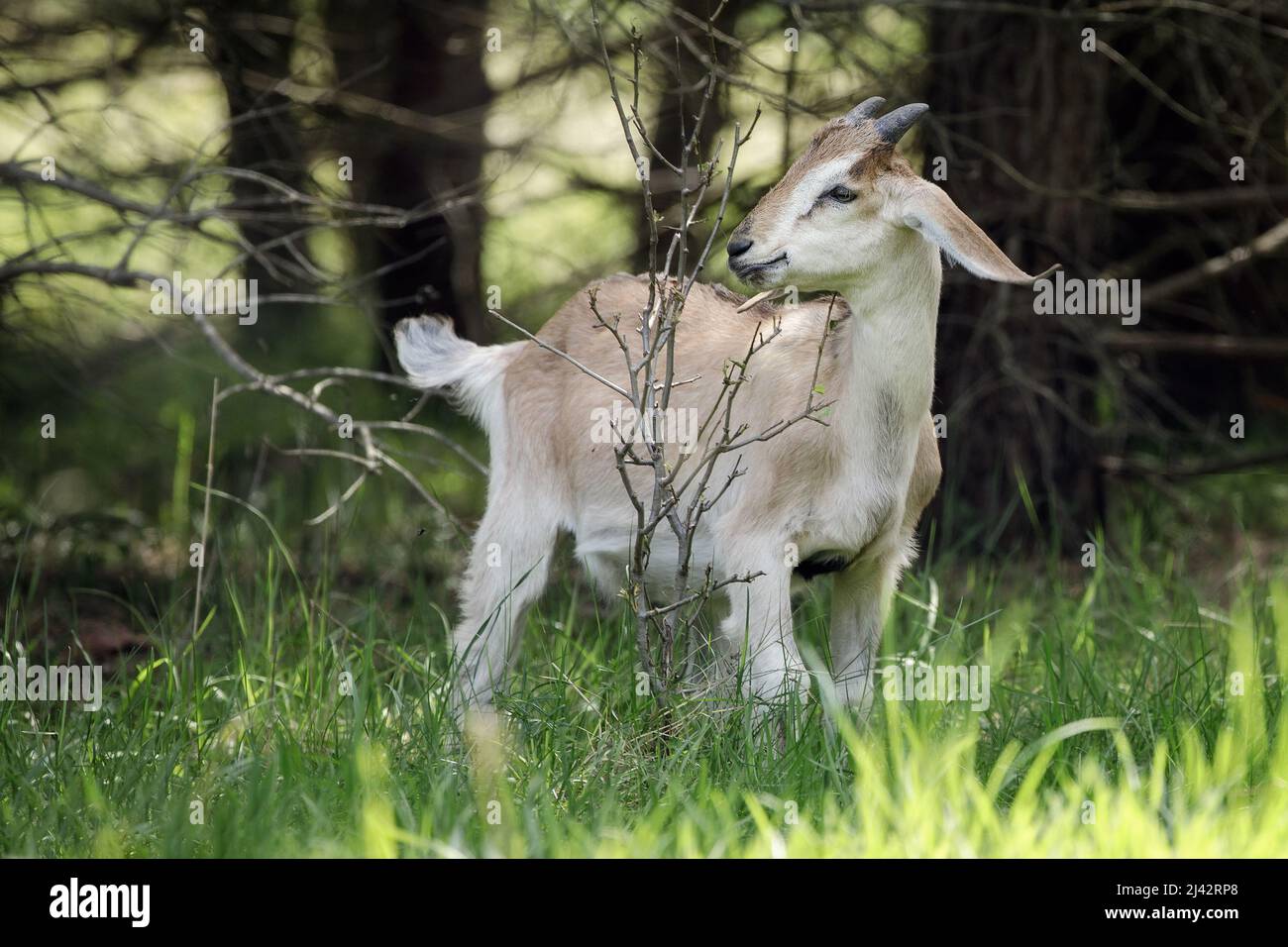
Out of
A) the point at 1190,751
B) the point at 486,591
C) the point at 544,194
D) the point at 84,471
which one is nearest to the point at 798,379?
the point at 486,591

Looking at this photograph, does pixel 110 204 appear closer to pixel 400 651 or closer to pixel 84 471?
pixel 400 651

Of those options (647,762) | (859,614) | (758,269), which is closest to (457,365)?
(758,269)

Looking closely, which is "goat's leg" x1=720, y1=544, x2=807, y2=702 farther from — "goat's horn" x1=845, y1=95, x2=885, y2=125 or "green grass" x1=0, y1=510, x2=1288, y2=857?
"goat's horn" x1=845, y1=95, x2=885, y2=125

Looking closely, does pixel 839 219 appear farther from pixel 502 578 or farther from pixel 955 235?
pixel 502 578

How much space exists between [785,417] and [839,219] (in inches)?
26.1

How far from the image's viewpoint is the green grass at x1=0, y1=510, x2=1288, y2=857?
311cm

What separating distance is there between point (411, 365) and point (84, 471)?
4.12m

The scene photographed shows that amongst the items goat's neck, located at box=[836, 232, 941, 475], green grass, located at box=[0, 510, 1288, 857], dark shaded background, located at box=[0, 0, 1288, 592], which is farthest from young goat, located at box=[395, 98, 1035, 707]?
dark shaded background, located at box=[0, 0, 1288, 592]

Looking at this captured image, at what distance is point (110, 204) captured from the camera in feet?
16.7

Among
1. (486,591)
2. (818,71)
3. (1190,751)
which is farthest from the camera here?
(818,71)

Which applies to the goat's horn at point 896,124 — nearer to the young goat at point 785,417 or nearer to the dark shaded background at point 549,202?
the young goat at point 785,417

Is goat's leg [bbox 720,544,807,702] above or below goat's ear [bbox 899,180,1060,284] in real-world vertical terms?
below

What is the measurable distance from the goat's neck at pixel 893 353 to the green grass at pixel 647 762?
1.89 feet

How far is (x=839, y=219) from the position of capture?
158 inches
